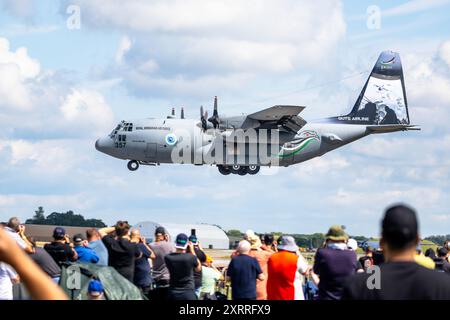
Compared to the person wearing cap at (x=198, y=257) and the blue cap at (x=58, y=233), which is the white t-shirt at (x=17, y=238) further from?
the person wearing cap at (x=198, y=257)

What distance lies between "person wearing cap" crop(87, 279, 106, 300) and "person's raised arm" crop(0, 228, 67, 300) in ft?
25.4

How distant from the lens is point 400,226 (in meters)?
5.41

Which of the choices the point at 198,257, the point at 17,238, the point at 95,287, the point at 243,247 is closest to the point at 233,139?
the point at 198,257

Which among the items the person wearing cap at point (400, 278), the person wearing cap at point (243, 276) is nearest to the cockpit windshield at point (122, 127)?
the person wearing cap at point (243, 276)

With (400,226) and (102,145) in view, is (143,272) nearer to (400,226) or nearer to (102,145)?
(400,226)

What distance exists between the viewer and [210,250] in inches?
1930

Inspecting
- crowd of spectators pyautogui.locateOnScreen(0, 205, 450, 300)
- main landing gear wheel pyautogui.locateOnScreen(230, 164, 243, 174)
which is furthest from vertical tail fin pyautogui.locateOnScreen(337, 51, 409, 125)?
crowd of spectators pyautogui.locateOnScreen(0, 205, 450, 300)

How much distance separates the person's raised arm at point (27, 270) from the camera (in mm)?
4070

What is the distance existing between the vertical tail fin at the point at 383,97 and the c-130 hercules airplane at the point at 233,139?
1.89 m

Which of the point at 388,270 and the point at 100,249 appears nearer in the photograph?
the point at 388,270

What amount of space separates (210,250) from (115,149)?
29.8ft
